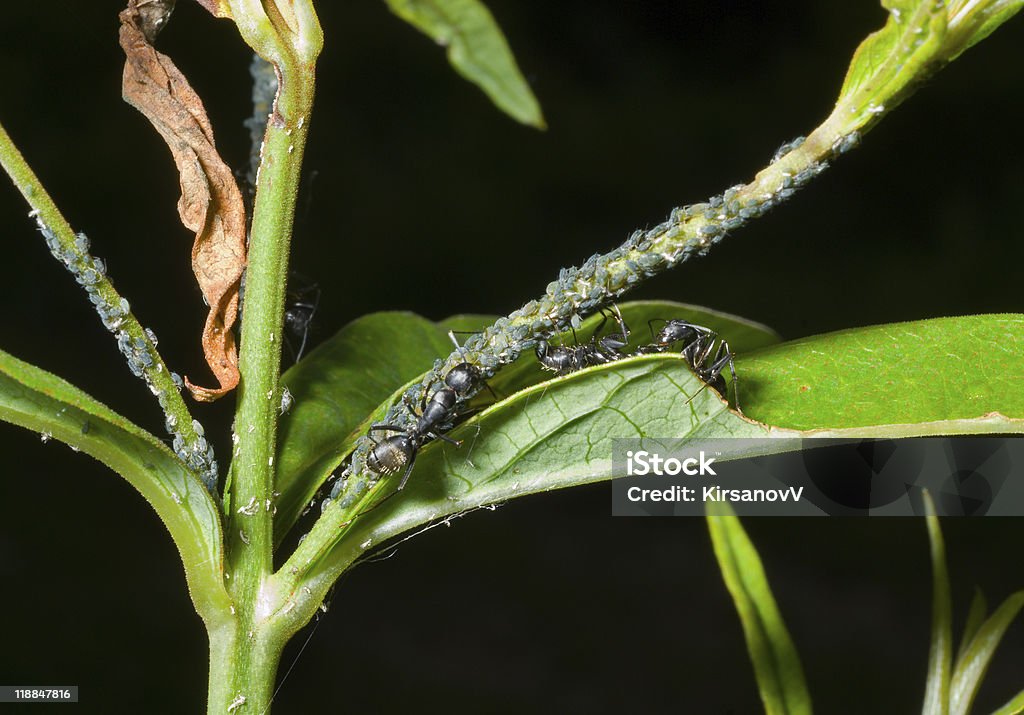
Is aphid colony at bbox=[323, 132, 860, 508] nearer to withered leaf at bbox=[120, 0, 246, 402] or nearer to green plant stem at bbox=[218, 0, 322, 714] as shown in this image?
green plant stem at bbox=[218, 0, 322, 714]

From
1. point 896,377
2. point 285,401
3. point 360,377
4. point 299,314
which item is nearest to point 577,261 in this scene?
point 299,314

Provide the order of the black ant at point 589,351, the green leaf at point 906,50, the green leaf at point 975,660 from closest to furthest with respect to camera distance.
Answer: the green leaf at point 906,50, the black ant at point 589,351, the green leaf at point 975,660

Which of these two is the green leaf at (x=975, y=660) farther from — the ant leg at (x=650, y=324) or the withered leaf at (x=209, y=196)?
the withered leaf at (x=209, y=196)

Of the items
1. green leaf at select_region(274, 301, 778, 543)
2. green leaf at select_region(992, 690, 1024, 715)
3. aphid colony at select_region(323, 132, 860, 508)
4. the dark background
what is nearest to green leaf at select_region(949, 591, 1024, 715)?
green leaf at select_region(992, 690, 1024, 715)

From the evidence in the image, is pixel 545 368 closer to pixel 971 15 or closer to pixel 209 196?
pixel 209 196

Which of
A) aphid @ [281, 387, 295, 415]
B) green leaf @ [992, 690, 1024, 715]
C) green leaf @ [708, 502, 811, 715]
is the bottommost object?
green leaf @ [992, 690, 1024, 715]

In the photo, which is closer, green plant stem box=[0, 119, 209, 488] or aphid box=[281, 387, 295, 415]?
green plant stem box=[0, 119, 209, 488]

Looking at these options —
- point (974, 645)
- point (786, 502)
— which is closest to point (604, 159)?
point (786, 502)

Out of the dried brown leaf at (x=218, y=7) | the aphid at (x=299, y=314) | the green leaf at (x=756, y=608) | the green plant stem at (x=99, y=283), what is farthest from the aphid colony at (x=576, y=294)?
the aphid at (x=299, y=314)
